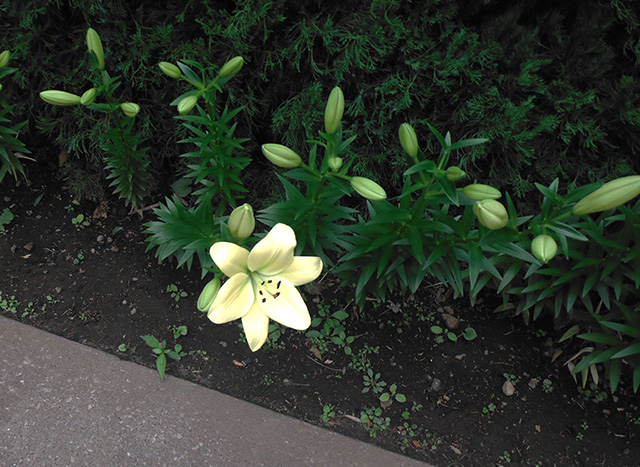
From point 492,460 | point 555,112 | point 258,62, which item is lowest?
point 492,460

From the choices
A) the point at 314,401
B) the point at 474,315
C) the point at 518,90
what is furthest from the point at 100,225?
the point at 518,90

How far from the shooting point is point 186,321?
252 cm

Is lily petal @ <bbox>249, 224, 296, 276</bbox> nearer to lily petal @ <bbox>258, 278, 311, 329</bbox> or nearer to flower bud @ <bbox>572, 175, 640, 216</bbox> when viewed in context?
lily petal @ <bbox>258, 278, 311, 329</bbox>

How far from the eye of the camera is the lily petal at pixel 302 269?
5.06 ft

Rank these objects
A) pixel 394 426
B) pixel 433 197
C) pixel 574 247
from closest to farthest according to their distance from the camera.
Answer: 1. pixel 433 197
2. pixel 574 247
3. pixel 394 426

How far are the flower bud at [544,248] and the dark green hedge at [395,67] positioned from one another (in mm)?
904

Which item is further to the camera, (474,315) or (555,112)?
(474,315)

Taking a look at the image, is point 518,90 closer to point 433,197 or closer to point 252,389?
point 433,197

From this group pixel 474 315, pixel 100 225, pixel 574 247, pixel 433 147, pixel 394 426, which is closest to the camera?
pixel 574 247

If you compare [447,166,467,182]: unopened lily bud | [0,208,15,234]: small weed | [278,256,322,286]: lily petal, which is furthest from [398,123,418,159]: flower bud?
[0,208,15,234]: small weed

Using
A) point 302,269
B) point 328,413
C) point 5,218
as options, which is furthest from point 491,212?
point 5,218

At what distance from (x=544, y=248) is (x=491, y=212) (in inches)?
8.2

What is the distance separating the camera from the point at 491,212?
4.56 ft

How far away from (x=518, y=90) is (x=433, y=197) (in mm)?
947
